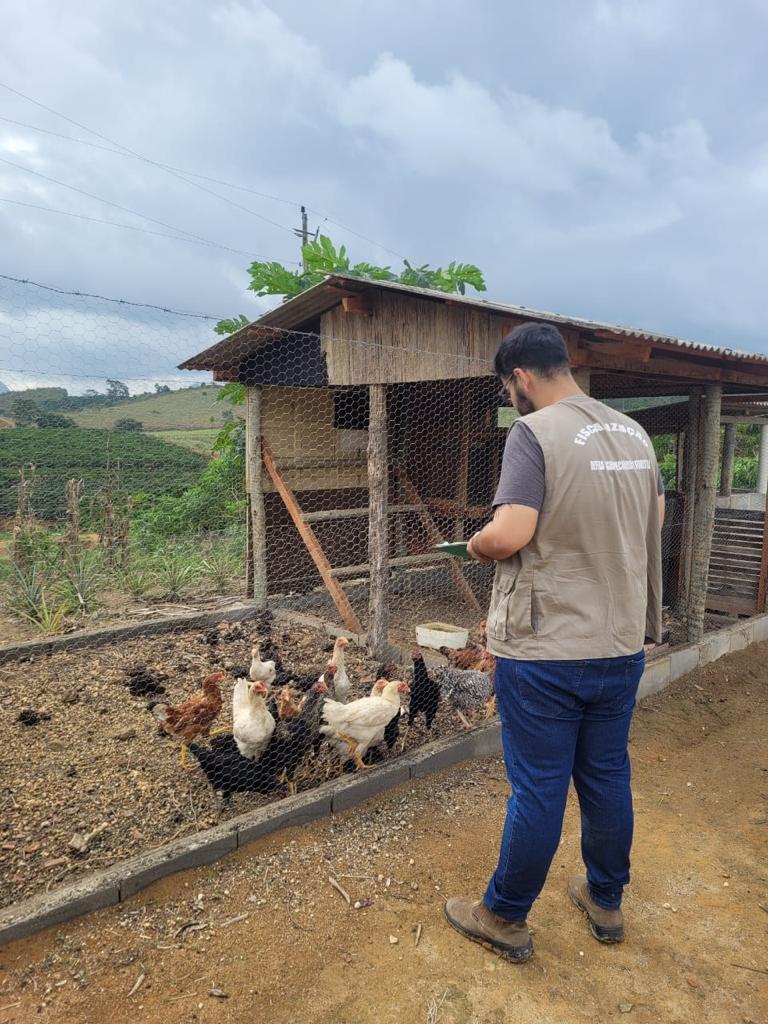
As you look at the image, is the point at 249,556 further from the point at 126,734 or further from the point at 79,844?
the point at 79,844

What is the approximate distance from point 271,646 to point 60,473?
14.4 m

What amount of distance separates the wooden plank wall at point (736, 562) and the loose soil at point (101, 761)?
3.64 m

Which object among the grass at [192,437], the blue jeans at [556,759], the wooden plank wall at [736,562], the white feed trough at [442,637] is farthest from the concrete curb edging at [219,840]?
the grass at [192,437]

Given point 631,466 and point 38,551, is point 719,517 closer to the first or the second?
point 631,466

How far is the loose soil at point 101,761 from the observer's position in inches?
97.3

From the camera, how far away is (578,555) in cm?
171

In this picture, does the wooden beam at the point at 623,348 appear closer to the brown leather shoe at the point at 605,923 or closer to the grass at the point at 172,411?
the brown leather shoe at the point at 605,923

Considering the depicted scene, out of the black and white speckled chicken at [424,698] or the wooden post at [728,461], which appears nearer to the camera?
the black and white speckled chicken at [424,698]

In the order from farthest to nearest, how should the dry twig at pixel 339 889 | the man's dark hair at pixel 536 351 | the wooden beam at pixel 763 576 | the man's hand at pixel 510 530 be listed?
the wooden beam at pixel 763 576 < the dry twig at pixel 339 889 < the man's dark hair at pixel 536 351 < the man's hand at pixel 510 530

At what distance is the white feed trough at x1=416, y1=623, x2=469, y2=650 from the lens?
15.7 feet

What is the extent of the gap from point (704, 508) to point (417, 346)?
265 cm

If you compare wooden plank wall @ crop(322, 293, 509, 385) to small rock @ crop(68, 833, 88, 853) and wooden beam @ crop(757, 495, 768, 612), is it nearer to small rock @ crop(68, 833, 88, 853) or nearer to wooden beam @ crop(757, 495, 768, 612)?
small rock @ crop(68, 833, 88, 853)

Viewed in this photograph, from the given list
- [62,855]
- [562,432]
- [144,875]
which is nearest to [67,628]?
[62,855]

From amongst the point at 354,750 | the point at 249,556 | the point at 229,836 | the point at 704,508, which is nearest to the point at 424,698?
the point at 354,750
